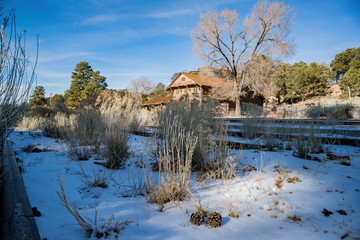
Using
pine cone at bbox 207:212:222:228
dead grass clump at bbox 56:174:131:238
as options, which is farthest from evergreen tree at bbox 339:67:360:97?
dead grass clump at bbox 56:174:131:238

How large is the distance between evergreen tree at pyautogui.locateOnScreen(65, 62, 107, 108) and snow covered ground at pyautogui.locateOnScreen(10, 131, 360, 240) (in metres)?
33.5

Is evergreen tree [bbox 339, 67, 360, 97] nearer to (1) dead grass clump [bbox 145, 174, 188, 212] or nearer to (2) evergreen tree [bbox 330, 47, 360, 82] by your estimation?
(2) evergreen tree [bbox 330, 47, 360, 82]

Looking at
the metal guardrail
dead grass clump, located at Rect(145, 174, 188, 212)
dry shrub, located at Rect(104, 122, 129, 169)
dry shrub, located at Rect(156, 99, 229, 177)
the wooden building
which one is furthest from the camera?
the wooden building

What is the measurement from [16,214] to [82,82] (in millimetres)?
38789

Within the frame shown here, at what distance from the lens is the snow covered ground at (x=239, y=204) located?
4.70 feet

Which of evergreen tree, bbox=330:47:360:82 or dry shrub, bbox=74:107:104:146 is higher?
evergreen tree, bbox=330:47:360:82

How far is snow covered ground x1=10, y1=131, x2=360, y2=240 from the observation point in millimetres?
1432

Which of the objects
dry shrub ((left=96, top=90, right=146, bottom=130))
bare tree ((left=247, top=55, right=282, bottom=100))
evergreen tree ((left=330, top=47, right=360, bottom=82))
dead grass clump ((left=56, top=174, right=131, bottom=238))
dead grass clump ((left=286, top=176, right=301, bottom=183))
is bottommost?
dead grass clump ((left=56, top=174, right=131, bottom=238))

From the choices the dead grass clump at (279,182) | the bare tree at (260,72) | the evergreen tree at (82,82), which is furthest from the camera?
the evergreen tree at (82,82)

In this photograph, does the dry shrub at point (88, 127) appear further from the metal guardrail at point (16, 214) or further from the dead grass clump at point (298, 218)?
the dead grass clump at point (298, 218)

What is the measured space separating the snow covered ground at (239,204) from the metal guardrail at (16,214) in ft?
0.63

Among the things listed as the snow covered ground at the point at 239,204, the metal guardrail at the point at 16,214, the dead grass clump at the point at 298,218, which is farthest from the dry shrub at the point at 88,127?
the dead grass clump at the point at 298,218

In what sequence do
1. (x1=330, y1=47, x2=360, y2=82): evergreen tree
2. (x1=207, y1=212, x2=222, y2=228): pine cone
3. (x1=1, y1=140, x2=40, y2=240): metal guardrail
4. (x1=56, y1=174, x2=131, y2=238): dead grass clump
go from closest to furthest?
1. (x1=1, y1=140, x2=40, y2=240): metal guardrail
2. (x1=56, y1=174, x2=131, y2=238): dead grass clump
3. (x1=207, y1=212, x2=222, y2=228): pine cone
4. (x1=330, y1=47, x2=360, y2=82): evergreen tree

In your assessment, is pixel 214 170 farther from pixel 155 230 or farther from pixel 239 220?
pixel 155 230
